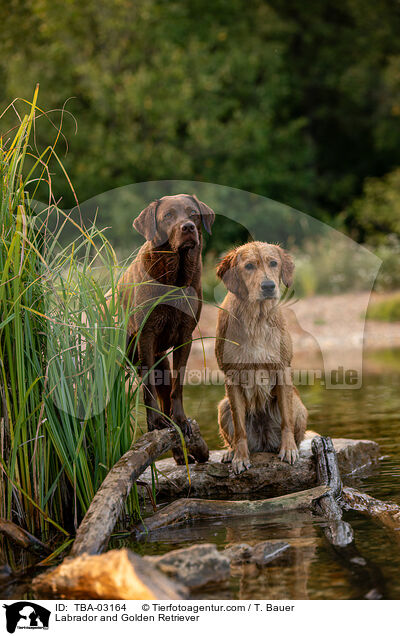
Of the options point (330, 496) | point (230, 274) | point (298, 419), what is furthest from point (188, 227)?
point (330, 496)

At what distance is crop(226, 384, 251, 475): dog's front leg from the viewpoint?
209 inches

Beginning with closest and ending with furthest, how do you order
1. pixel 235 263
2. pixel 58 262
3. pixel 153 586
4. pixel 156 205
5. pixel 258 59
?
pixel 153 586 → pixel 58 262 → pixel 156 205 → pixel 235 263 → pixel 258 59

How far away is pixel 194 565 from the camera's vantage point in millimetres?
3543

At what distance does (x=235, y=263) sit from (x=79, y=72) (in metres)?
16.9

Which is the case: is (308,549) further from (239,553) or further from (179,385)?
(179,385)

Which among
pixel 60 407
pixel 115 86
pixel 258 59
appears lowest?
pixel 60 407

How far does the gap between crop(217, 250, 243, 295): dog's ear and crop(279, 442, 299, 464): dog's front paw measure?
46.7 inches

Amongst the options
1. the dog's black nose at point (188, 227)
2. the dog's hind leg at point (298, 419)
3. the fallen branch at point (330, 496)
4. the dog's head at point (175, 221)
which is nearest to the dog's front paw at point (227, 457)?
the dog's hind leg at point (298, 419)

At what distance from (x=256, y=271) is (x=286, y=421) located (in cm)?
112

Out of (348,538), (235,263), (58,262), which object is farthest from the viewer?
(235,263)

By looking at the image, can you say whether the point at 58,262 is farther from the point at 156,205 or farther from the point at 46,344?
the point at 156,205
